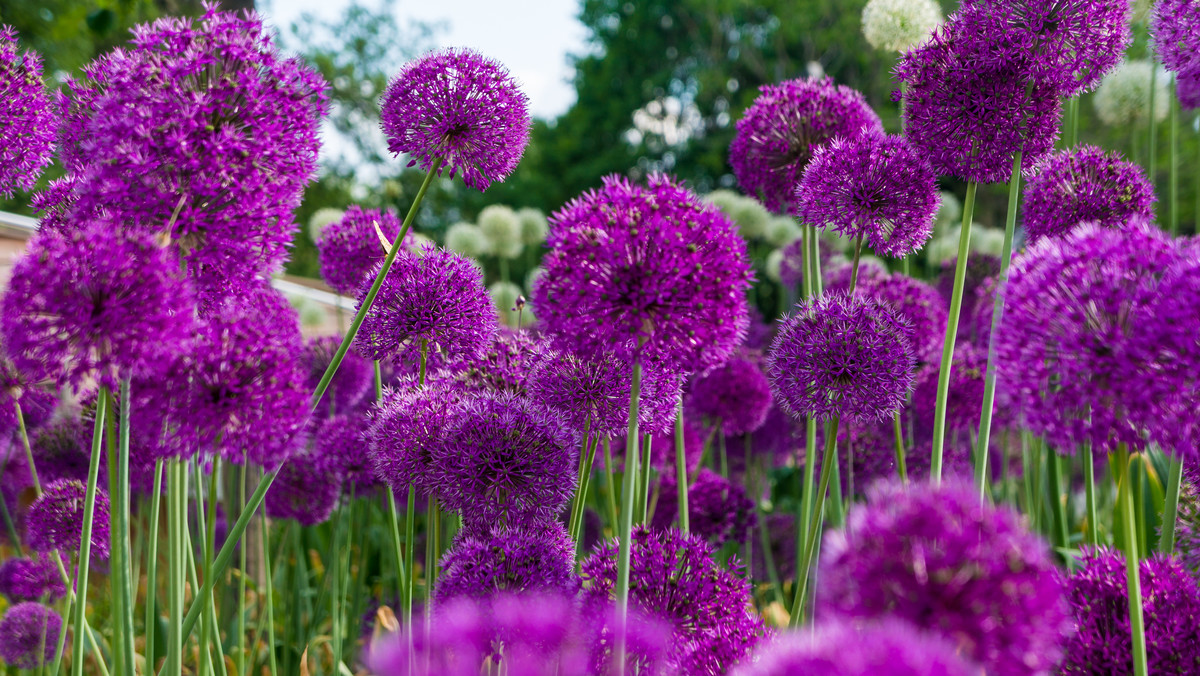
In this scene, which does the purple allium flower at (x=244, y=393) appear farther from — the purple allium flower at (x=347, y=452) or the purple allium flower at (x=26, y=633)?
the purple allium flower at (x=26, y=633)

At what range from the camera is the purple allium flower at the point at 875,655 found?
82cm

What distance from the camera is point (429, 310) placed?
90.7 inches

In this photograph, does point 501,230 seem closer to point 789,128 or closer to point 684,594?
point 789,128

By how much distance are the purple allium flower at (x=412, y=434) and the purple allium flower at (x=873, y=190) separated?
3.97 ft

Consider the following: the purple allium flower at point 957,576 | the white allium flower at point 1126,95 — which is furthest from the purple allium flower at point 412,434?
the white allium flower at point 1126,95

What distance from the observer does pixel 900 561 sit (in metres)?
0.93

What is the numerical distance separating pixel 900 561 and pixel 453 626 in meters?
0.63

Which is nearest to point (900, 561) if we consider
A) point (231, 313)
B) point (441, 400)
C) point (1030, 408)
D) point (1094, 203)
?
point (1030, 408)

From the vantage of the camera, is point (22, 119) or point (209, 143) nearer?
point (209, 143)

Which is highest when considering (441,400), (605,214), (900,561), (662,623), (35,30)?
(35,30)

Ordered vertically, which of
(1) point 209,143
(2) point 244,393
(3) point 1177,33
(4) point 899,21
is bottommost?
(2) point 244,393

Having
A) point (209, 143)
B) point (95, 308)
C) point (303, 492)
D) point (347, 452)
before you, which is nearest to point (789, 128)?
point (209, 143)

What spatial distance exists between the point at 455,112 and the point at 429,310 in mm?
566

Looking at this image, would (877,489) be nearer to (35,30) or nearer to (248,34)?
(248,34)
